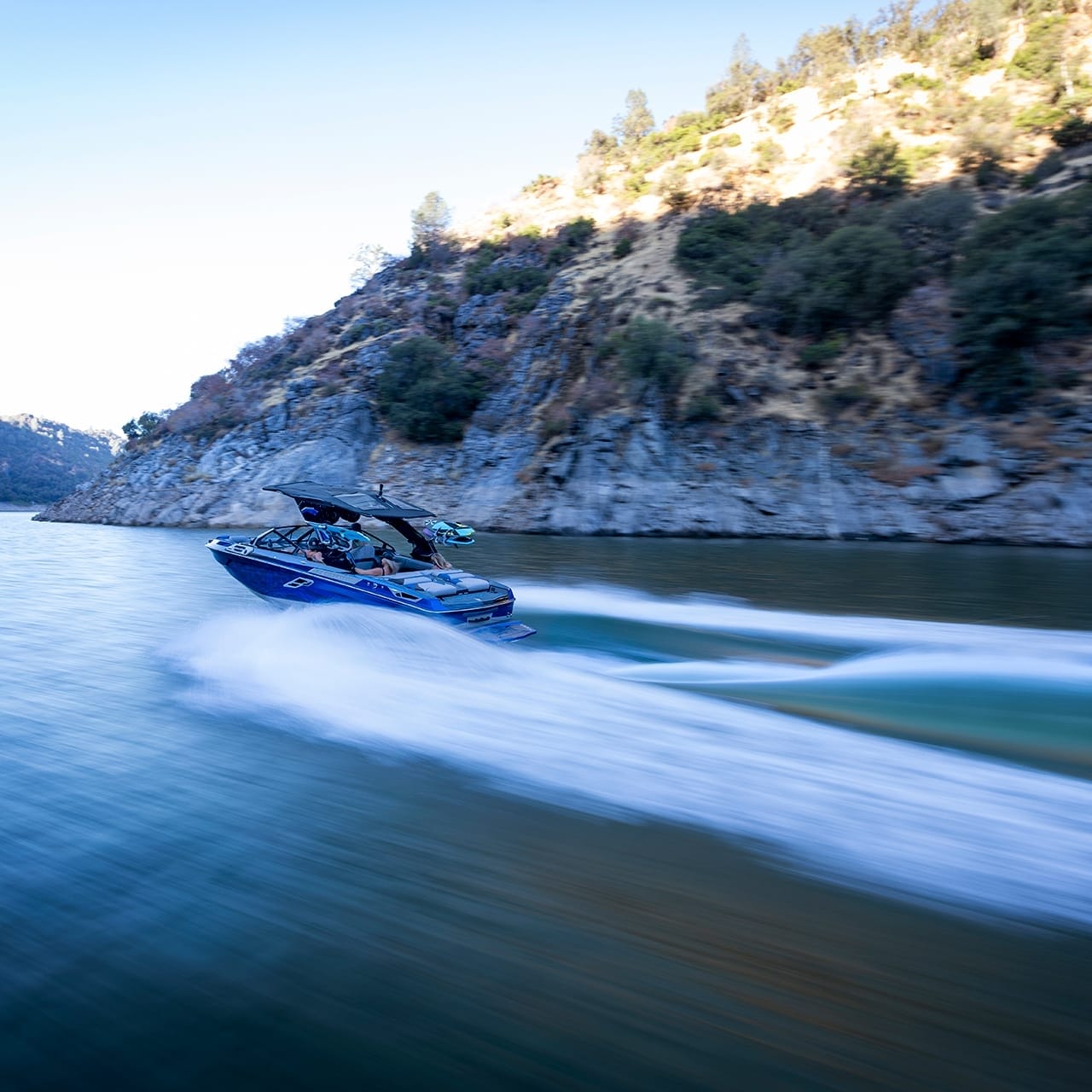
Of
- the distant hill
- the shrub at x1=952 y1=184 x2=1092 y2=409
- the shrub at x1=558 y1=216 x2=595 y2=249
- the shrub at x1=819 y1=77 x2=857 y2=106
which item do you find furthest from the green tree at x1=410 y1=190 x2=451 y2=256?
the distant hill

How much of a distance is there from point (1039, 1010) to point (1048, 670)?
6.71m

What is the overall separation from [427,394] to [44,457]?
419 ft

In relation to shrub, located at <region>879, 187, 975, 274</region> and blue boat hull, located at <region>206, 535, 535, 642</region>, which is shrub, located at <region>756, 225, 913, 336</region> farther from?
blue boat hull, located at <region>206, 535, 535, 642</region>

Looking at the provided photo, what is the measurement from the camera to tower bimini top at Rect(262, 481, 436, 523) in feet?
36.7

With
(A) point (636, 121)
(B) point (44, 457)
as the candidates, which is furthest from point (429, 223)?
(B) point (44, 457)

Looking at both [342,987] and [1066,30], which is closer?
[342,987]

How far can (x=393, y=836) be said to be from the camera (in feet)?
16.2

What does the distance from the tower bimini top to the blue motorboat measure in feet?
0.04

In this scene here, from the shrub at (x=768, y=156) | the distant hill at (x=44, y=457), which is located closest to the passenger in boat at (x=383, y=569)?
the shrub at (x=768, y=156)

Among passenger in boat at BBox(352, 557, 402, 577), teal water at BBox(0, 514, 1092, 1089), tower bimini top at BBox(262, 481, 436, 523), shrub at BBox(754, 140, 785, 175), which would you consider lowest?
teal water at BBox(0, 514, 1092, 1089)

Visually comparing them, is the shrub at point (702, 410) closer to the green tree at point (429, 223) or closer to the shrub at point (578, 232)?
the shrub at point (578, 232)

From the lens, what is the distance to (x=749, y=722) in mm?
7176

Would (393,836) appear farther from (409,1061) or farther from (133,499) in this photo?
(133,499)

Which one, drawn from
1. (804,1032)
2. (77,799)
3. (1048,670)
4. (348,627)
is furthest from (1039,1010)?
(348,627)
